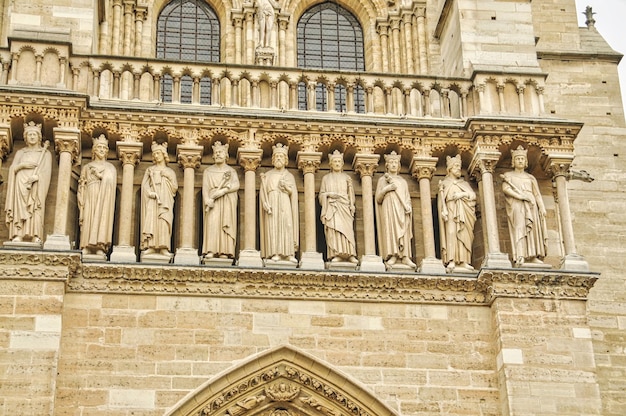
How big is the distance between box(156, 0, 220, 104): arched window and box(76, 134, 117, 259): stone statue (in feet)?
12.3

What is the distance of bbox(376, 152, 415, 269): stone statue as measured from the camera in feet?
48.5

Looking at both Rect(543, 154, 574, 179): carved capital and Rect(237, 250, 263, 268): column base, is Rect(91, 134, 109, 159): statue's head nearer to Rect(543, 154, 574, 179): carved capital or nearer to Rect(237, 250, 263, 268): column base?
Rect(237, 250, 263, 268): column base

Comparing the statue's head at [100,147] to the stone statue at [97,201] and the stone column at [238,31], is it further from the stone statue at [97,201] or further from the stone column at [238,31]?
the stone column at [238,31]

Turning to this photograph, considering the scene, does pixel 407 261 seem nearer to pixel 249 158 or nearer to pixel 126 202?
pixel 249 158

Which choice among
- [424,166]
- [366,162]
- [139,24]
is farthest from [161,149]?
[139,24]

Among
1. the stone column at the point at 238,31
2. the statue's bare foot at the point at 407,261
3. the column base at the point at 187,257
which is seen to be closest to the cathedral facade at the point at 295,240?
the statue's bare foot at the point at 407,261

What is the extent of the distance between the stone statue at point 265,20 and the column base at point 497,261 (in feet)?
15.5

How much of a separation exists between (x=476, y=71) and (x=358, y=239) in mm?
2559

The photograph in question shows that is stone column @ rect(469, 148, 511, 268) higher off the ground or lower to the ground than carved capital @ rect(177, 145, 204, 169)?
lower

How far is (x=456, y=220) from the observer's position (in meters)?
15.0

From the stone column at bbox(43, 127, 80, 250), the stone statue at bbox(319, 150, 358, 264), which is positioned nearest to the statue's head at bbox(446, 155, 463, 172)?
the stone statue at bbox(319, 150, 358, 264)

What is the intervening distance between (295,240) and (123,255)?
1927 millimetres

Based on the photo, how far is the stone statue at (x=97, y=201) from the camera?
1434 centimetres

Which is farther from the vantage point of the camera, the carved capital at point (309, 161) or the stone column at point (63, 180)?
the carved capital at point (309, 161)
